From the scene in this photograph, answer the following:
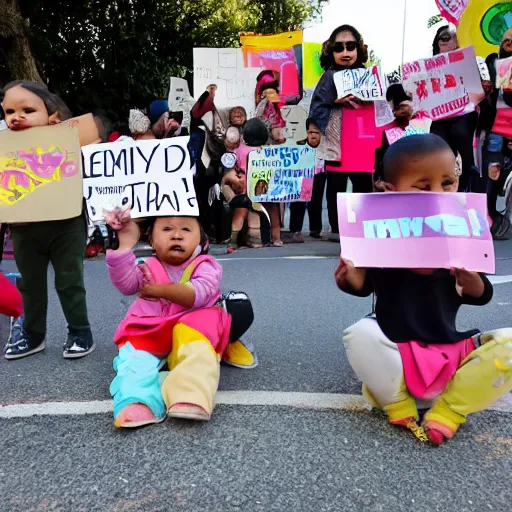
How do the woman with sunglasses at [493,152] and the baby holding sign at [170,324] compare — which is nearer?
the baby holding sign at [170,324]

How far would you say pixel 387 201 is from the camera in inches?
77.6

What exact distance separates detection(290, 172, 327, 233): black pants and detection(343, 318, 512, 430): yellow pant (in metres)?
4.84

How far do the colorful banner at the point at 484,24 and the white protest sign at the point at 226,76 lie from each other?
8.29 feet

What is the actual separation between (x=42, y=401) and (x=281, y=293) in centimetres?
218

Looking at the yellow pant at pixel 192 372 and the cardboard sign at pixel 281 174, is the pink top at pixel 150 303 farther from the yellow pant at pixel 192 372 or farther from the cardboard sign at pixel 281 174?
the cardboard sign at pixel 281 174

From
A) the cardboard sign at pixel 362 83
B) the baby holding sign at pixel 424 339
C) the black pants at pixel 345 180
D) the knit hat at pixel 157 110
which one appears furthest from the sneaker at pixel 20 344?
the knit hat at pixel 157 110

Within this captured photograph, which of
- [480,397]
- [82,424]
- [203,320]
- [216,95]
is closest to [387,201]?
[480,397]

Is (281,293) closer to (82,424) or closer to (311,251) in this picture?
(311,251)

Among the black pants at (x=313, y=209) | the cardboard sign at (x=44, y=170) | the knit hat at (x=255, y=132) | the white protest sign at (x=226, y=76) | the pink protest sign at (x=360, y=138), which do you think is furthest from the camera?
the white protest sign at (x=226, y=76)

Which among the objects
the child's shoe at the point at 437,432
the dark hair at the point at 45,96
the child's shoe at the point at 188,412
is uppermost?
the dark hair at the point at 45,96

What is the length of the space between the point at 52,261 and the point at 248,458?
1.54 meters

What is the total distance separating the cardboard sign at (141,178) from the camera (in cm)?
237

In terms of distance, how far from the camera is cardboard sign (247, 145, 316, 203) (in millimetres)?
6305

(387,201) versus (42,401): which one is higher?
(387,201)
